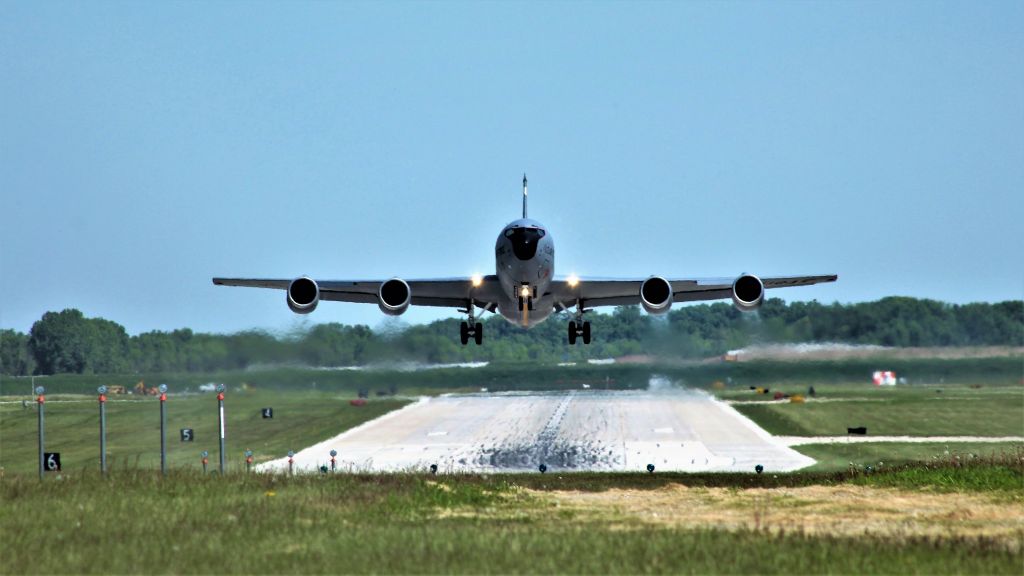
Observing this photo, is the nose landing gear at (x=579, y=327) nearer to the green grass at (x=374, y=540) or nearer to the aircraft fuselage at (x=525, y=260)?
the aircraft fuselage at (x=525, y=260)

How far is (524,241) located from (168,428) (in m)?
40.2

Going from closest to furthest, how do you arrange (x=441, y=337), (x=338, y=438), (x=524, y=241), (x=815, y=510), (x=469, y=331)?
(x=815, y=510) < (x=524, y=241) < (x=469, y=331) < (x=441, y=337) < (x=338, y=438)

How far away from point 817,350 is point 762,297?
1194 inches

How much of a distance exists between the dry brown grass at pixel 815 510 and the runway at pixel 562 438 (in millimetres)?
18831

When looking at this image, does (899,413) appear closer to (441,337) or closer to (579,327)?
(441,337)

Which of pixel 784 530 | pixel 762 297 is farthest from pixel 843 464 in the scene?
pixel 784 530

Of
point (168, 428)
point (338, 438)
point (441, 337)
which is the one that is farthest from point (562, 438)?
point (168, 428)

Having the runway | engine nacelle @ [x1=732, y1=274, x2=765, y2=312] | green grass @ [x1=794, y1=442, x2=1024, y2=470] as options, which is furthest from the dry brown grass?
green grass @ [x1=794, y1=442, x2=1024, y2=470]

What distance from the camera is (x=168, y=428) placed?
70.4m

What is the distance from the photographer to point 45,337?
6694 cm

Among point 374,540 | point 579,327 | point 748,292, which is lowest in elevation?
point 374,540

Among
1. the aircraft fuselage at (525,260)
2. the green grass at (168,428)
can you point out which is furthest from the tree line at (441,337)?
the aircraft fuselage at (525,260)

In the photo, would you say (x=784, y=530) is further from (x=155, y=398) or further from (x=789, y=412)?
(x=789, y=412)

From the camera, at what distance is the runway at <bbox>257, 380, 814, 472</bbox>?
5784 cm
